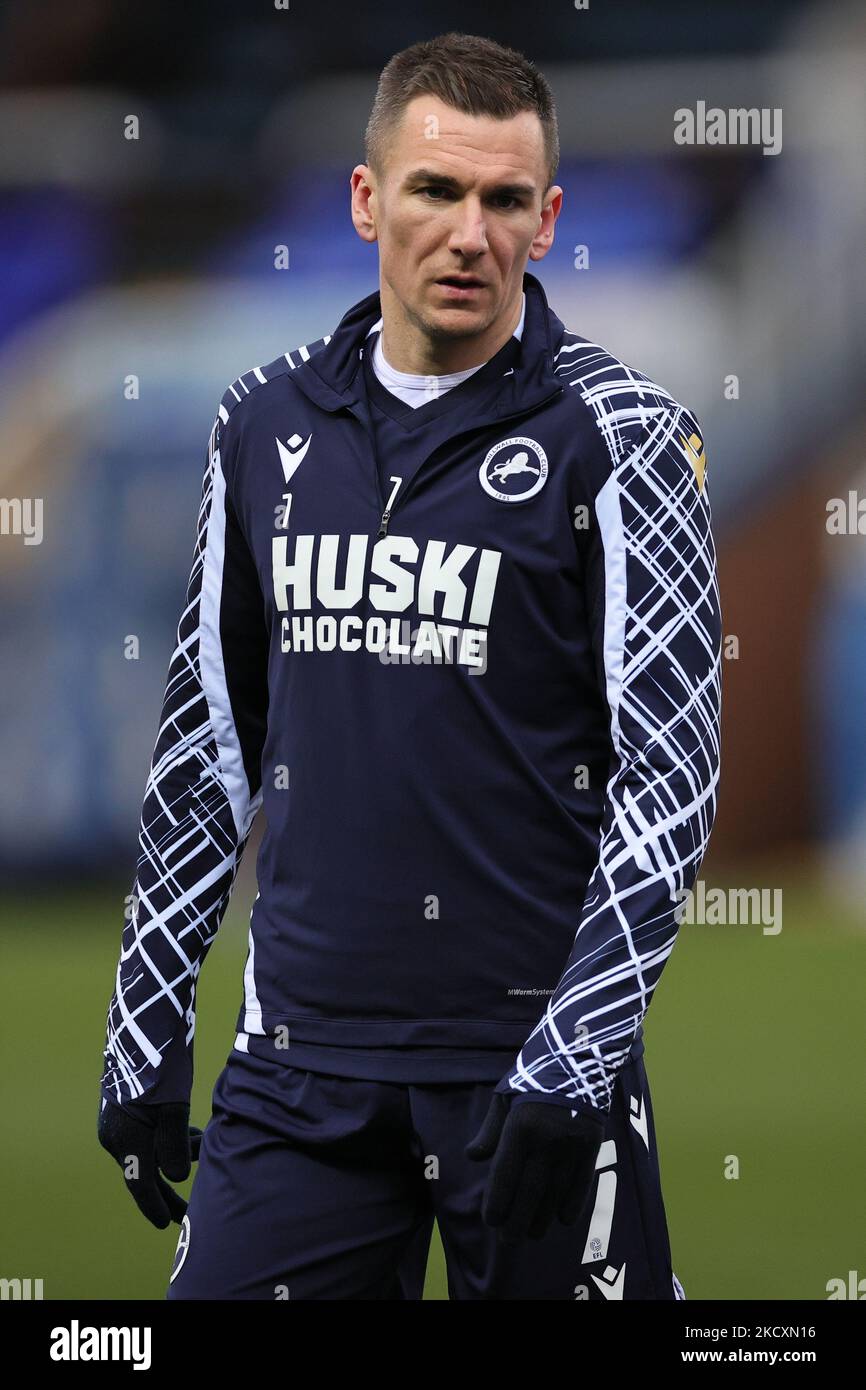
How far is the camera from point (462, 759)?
1.99 meters

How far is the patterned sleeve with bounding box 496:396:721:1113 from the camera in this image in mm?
1882

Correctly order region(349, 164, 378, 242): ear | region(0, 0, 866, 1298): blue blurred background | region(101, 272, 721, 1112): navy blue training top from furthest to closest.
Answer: region(0, 0, 866, 1298): blue blurred background < region(349, 164, 378, 242): ear < region(101, 272, 721, 1112): navy blue training top

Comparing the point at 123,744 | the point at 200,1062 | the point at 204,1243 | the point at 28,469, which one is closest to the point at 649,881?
the point at 204,1243

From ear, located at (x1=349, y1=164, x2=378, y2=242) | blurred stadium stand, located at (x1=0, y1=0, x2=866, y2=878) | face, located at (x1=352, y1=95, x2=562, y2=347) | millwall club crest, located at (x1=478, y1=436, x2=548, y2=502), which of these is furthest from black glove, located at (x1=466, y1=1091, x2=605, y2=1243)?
blurred stadium stand, located at (x1=0, y1=0, x2=866, y2=878)

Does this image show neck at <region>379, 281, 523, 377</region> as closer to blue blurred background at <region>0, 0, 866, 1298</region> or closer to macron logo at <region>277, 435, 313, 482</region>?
macron logo at <region>277, 435, 313, 482</region>

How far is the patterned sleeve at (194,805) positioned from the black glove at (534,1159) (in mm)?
504

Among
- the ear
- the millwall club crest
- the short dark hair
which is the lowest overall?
the millwall club crest

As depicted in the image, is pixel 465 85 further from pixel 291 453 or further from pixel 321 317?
pixel 321 317

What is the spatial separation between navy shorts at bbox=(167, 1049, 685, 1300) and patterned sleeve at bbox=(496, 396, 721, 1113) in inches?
5.7

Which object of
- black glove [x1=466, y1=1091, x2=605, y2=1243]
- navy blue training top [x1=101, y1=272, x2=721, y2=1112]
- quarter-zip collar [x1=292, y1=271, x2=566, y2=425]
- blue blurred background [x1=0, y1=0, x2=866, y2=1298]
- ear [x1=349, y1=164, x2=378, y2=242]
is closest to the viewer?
black glove [x1=466, y1=1091, x2=605, y2=1243]

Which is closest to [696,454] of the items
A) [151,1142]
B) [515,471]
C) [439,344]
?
[515,471]

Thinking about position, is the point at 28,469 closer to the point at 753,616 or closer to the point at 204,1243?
the point at 753,616

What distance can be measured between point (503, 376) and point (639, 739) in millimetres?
452

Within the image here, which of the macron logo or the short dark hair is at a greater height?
the short dark hair
